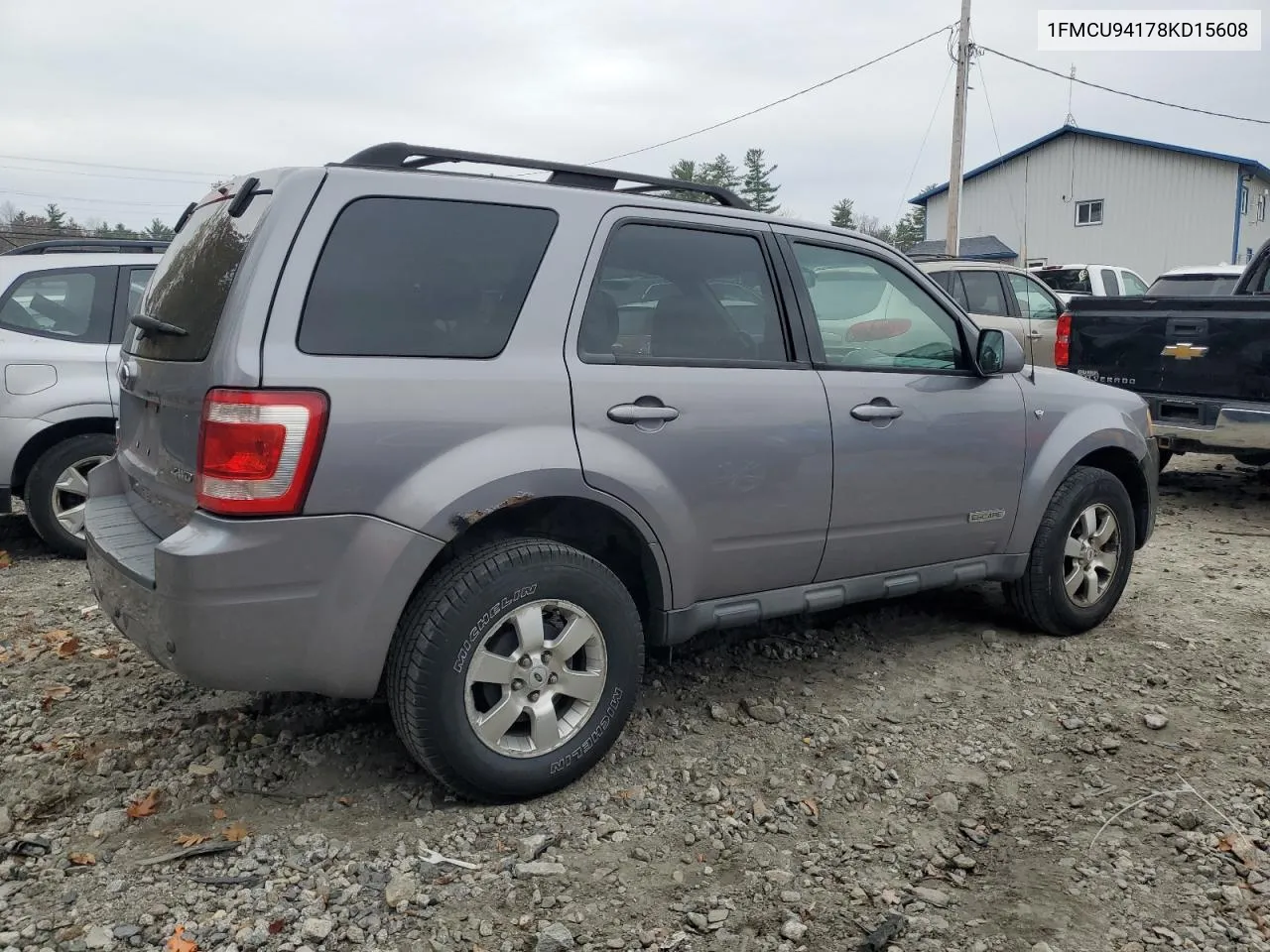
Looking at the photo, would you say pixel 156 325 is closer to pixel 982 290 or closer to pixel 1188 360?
pixel 1188 360

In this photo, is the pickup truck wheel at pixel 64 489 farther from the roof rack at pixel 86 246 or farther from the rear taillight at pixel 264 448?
the rear taillight at pixel 264 448

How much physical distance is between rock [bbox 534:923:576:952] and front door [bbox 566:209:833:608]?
115cm

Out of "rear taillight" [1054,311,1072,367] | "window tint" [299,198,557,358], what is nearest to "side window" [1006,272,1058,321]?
"rear taillight" [1054,311,1072,367]

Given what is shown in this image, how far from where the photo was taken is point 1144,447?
15.8ft

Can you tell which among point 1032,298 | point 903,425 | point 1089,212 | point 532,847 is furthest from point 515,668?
point 1089,212

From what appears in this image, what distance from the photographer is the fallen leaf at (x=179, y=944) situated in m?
2.43

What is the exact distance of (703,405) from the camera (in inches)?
131

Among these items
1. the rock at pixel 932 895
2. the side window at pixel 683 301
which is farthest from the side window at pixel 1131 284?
the rock at pixel 932 895

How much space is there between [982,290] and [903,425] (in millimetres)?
8867

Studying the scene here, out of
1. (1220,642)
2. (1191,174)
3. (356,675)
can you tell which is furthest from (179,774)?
(1191,174)

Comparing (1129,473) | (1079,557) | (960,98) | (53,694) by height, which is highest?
(960,98)

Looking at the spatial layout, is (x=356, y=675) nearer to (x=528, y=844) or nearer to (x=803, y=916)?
(x=528, y=844)

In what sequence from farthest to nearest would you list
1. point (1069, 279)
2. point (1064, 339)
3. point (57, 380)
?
point (1069, 279)
point (1064, 339)
point (57, 380)

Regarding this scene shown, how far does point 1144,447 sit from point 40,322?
19.3 feet
